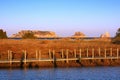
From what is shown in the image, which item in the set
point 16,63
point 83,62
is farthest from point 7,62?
point 83,62

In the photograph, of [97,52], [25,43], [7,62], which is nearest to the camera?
[7,62]

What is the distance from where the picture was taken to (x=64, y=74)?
53.0 m

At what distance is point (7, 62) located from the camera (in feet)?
197

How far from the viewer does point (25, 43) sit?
77812 mm

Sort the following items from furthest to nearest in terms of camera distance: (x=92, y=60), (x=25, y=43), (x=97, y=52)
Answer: (x=25, y=43), (x=97, y=52), (x=92, y=60)

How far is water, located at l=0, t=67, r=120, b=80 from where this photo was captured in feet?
161

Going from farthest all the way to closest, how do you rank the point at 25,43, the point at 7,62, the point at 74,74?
the point at 25,43 → the point at 7,62 → the point at 74,74

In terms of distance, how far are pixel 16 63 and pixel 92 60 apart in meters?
12.7

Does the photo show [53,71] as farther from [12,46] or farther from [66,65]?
[12,46]

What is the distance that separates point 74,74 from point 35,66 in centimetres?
966

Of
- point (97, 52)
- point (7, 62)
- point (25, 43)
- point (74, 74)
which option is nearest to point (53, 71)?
point (74, 74)

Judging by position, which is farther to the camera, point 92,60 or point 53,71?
point 92,60

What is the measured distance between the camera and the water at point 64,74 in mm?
49175

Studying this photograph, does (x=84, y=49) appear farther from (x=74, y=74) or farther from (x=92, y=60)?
(x=74, y=74)
